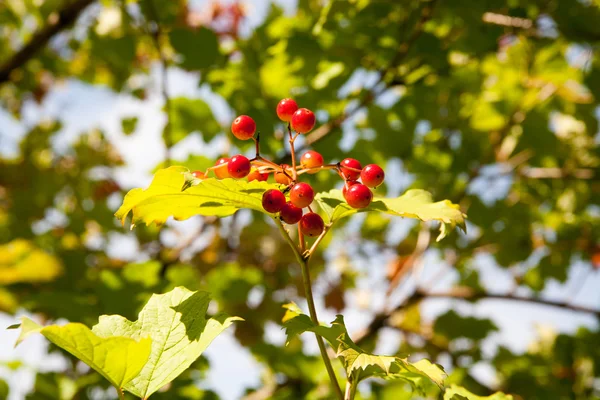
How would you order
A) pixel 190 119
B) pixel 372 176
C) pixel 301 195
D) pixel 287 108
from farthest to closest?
1. pixel 190 119
2. pixel 287 108
3. pixel 372 176
4. pixel 301 195

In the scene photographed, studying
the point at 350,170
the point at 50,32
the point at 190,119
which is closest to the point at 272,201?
the point at 350,170

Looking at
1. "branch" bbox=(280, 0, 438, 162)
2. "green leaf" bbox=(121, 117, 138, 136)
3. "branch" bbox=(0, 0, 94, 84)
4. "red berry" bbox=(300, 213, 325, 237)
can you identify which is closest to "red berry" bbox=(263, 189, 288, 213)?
"red berry" bbox=(300, 213, 325, 237)

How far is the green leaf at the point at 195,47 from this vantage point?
2.39 metres

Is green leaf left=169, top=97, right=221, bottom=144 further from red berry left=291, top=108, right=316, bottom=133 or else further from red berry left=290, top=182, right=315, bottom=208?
red berry left=290, top=182, right=315, bottom=208

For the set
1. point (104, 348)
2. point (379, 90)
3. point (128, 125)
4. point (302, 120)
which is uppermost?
point (302, 120)

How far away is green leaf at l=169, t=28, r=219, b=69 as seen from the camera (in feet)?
7.85

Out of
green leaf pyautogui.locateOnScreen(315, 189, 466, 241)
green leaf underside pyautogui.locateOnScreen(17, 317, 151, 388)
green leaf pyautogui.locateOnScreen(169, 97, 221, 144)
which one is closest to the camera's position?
green leaf underside pyautogui.locateOnScreen(17, 317, 151, 388)

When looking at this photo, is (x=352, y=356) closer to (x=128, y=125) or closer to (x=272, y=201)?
(x=272, y=201)

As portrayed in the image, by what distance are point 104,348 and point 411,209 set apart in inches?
27.5

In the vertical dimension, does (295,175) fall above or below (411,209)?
above

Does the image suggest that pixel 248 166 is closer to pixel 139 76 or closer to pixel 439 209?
pixel 439 209

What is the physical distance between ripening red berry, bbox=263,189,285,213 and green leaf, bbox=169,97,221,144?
5.76 ft

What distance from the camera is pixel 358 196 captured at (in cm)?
100

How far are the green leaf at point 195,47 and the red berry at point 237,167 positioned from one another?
1.54m
